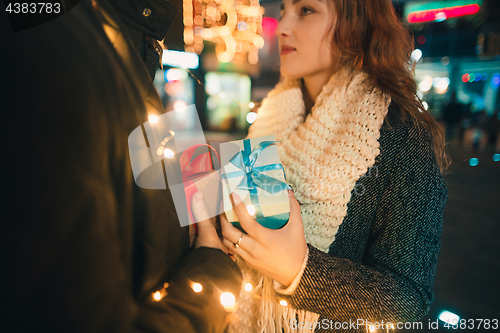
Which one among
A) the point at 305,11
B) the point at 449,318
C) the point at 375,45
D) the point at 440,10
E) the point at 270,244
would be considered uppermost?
the point at 440,10

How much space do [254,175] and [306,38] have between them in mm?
728

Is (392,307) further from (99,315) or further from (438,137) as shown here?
(99,315)

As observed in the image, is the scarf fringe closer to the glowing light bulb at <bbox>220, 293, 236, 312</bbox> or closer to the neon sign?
the glowing light bulb at <bbox>220, 293, 236, 312</bbox>

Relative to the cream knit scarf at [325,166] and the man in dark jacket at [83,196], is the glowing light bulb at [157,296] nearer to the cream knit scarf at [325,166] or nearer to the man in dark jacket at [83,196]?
the man in dark jacket at [83,196]

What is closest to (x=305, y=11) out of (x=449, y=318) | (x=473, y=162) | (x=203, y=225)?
(x=203, y=225)

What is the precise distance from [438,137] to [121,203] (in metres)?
1.11

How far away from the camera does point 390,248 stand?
87cm

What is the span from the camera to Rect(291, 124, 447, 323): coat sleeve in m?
0.83

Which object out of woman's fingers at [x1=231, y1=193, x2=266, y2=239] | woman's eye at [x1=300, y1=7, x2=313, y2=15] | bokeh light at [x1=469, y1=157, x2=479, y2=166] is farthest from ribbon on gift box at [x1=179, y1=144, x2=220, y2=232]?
bokeh light at [x1=469, y1=157, x2=479, y2=166]

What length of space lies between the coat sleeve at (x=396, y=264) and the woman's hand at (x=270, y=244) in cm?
6

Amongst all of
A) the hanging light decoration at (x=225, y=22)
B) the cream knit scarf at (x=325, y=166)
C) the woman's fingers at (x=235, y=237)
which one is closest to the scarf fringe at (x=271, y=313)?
the cream knit scarf at (x=325, y=166)

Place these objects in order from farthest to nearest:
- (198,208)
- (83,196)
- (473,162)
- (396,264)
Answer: (473,162), (396,264), (198,208), (83,196)

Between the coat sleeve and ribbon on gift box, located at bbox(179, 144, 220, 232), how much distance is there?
1.37 ft

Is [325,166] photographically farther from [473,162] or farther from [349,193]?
[473,162]
